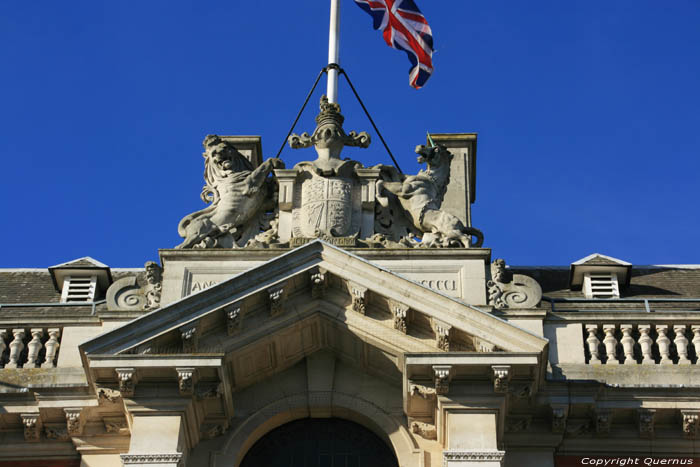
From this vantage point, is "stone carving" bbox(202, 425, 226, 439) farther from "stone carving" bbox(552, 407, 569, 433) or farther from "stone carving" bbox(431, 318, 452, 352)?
"stone carving" bbox(552, 407, 569, 433)

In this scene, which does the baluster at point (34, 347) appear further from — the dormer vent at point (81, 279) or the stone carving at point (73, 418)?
the dormer vent at point (81, 279)

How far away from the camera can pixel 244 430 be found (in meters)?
22.5

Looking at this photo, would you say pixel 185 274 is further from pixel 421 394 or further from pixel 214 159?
pixel 421 394

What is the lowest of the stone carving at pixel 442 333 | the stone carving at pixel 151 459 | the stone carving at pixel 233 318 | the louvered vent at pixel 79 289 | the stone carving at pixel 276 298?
the stone carving at pixel 151 459

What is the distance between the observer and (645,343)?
22.9 meters

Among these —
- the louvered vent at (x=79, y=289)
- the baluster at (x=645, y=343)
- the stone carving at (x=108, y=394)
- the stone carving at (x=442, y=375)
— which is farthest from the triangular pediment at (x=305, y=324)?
the louvered vent at (x=79, y=289)

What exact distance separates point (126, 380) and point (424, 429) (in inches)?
173

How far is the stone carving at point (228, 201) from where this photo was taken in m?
24.4

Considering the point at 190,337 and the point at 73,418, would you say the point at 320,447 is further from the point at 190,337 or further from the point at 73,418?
the point at 73,418

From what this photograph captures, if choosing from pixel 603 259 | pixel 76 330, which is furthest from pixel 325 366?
pixel 603 259

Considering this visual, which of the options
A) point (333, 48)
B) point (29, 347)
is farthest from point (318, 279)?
point (333, 48)

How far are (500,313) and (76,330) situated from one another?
654 centimetres

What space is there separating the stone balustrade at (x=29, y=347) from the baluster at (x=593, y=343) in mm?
8130

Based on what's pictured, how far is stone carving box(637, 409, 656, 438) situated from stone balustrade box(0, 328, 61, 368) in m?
8.82
